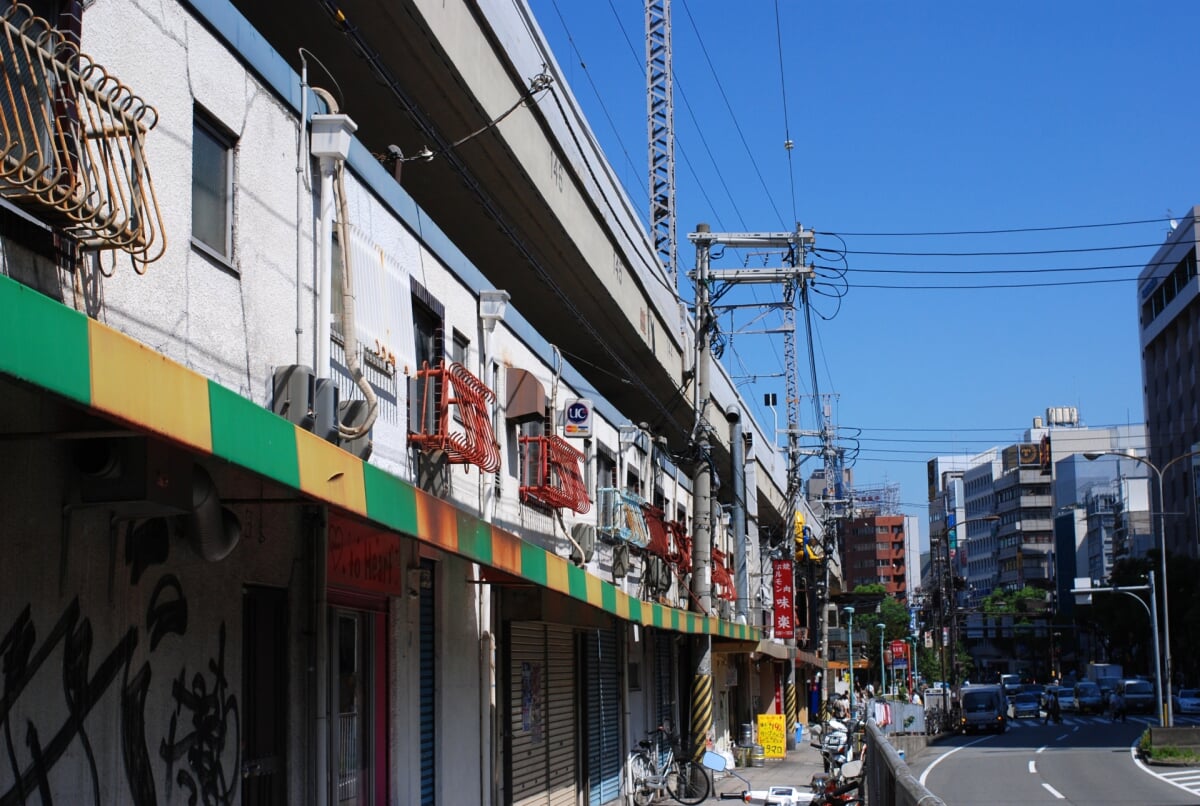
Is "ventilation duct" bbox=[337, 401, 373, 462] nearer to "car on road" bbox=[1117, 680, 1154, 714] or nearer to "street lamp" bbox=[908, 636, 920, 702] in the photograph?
"car on road" bbox=[1117, 680, 1154, 714]

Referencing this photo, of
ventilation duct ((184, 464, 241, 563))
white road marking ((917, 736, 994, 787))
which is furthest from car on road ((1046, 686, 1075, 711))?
ventilation duct ((184, 464, 241, 563))

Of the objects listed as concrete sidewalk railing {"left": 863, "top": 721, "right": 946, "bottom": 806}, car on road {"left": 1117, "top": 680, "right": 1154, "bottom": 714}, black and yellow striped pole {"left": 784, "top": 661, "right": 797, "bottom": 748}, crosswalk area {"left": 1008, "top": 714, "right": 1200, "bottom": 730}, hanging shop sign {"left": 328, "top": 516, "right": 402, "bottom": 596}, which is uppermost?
hanging shop sign {"left": 328, "top": 516, "right": 402, "bottom": 596}

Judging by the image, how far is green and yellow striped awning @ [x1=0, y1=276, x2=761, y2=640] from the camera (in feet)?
15.5

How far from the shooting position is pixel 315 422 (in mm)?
9734

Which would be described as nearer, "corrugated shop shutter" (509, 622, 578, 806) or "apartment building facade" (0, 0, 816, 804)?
"apartment building facade" (0, 0, 816, 804)

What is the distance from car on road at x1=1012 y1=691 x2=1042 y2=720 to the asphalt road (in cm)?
2243

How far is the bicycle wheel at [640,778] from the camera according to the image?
72.9 feet

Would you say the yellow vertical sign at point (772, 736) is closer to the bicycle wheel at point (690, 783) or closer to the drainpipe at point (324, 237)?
the bicycle wheel at point (690, 783)

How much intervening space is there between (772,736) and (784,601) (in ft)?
31.9

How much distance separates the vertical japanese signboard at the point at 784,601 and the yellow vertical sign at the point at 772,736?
8.46 m

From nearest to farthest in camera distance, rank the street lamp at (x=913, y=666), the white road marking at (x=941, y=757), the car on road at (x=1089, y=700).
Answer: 1. the white road marking at (x=941, y=757)
2. the car on road at (x=1089, y=700)
3. the street lamp at (x=913, y=666)

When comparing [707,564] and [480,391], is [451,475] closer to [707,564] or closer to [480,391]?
[480,391]

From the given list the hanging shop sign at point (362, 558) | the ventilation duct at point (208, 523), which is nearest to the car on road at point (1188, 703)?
the hanging shop sign at point (362, 558)

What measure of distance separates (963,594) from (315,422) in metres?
187
